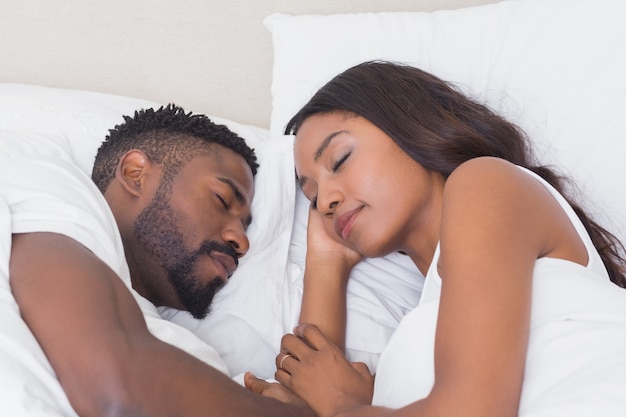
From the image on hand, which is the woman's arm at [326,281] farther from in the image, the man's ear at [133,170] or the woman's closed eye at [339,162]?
the man's ear at [133,170]

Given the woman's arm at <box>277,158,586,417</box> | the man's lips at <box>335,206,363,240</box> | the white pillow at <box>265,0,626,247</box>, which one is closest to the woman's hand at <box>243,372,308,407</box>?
the woman's arm at <box>277,158,586,417</box>

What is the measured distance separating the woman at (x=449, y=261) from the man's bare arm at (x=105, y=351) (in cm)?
29

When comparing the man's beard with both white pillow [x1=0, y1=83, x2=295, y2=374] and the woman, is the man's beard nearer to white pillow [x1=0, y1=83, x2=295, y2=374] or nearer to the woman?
white pillow [x1=0, y1=83, x2=295, y2=374]

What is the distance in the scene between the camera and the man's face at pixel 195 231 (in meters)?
1.64

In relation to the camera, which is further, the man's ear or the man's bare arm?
the man's ear

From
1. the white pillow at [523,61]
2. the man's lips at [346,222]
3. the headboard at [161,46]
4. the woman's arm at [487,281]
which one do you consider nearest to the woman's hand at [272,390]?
the woman's arm at [487,281]

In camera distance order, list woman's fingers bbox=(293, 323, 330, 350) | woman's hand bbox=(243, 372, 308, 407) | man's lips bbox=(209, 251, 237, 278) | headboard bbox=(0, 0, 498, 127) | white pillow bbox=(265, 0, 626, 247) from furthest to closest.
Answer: headboard bbox=(0, 0, 498, 127) → white pillow bbox=(265, 0, 626, 247) → man's lips bbox=(209, 251, 237, 278) → woman's fingers bbox=(293, 323, 330, 350) → woman's hand bbox=(243, 372, 308, 407)

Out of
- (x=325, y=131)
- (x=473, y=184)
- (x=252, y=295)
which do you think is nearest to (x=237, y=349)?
(x=252, y=295)

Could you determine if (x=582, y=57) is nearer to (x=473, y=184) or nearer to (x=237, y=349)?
(x=473, y=184)

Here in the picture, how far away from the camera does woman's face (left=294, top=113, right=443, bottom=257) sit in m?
1.56

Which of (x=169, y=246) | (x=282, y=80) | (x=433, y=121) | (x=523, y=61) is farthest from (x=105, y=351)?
(x=523, y=61)

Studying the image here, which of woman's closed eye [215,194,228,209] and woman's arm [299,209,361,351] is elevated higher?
woman's closed eye [215,194,228,209]

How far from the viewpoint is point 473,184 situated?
1243 mm

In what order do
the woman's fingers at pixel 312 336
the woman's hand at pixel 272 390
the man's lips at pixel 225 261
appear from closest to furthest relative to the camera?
the woman's hand at pixel 272 390 → the woman's fingers at pixel 312 336 → the man's lips at pixel 225 261
